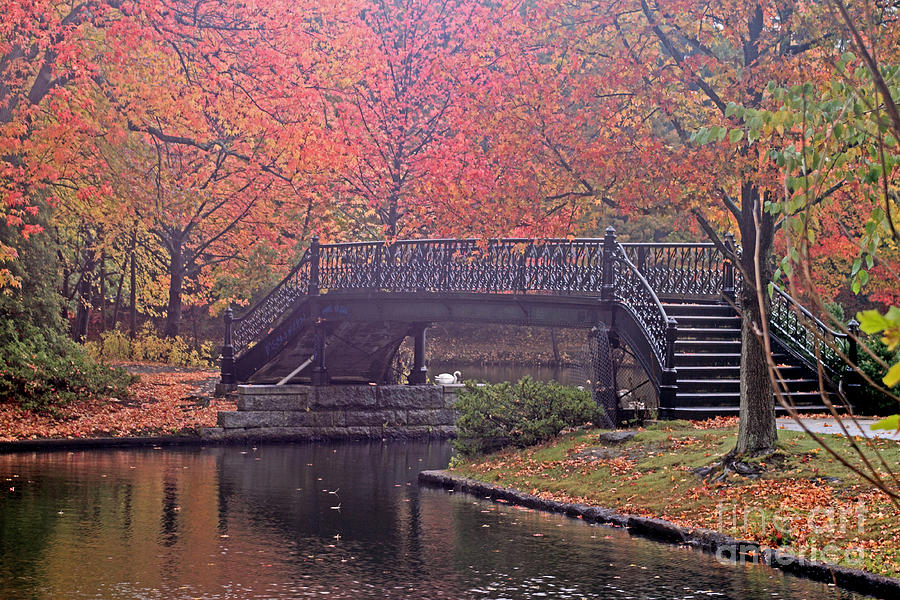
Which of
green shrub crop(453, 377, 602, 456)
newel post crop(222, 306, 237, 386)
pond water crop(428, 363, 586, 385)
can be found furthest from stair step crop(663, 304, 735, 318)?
pond water crop(428, 363, 586, 385)

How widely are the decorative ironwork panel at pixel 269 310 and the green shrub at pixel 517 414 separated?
1068cm

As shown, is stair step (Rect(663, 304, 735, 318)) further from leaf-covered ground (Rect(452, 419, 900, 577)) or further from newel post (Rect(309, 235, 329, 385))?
newel post (Rect(309, 235, 329, 385))

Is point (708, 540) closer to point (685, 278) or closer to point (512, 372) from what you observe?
point (685, 278)

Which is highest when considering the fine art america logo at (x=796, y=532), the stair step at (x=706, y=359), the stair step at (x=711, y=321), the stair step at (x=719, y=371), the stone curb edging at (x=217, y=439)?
the stair step at (x=711, y=321)

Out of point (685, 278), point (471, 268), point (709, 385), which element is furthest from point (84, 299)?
point (709, 385)

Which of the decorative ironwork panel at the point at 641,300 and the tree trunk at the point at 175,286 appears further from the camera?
the tree trunk at the point at 175,286

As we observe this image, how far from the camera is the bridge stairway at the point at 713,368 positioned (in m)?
20.7

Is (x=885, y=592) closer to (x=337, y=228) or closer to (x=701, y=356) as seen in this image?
(x=701, y=356)

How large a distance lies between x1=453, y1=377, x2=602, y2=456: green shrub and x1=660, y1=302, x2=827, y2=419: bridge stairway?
1617 millimetres

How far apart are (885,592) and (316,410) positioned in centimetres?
1953

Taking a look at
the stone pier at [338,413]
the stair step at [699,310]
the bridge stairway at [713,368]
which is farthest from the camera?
the stone pier at [338,413]

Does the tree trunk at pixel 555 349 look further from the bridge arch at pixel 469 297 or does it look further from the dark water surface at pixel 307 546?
the dark water surface at pixel 307 546

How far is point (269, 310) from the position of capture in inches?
1204

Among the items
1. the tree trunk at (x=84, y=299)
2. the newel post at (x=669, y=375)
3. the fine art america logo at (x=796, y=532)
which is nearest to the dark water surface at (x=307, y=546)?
the fine art america logo at (x=796, y=532)
